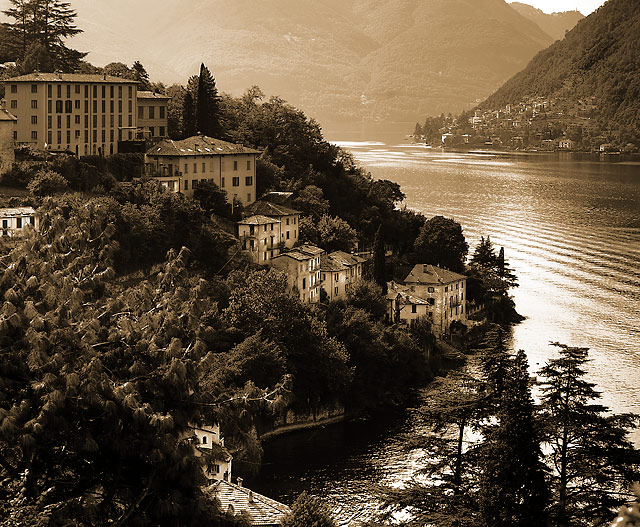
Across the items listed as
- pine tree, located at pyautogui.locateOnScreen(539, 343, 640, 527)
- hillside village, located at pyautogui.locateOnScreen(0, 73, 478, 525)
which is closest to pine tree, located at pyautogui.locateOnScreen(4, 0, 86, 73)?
hillside village, located at pyautogui.locateOnScreen(0, 73, 478, 525)

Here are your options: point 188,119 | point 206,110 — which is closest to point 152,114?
point 188,119

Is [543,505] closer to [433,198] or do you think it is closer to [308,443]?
[308,443]

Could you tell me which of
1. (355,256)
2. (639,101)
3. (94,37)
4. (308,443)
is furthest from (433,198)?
(94,37)

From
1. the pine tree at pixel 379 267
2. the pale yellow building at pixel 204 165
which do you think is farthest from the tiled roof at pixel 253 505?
the pine tree at pixel 379 267

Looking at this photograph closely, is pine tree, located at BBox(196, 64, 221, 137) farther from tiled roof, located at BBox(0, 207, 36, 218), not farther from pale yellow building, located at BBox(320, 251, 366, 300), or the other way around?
tiled roof, located at BBox(0, 207, 36, 218)

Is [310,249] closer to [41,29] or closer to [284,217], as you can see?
[284,217]

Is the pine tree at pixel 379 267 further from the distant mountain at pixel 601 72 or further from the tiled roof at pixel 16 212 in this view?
the distant mountain at pixel 601 72

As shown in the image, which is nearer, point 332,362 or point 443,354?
point 332,362
